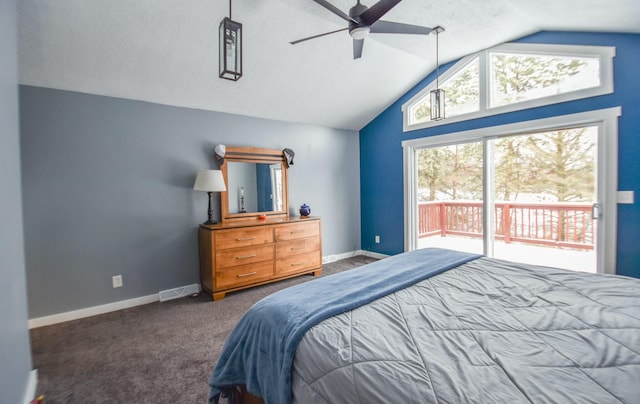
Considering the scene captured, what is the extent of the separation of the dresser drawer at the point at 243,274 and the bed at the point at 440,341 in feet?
5.95

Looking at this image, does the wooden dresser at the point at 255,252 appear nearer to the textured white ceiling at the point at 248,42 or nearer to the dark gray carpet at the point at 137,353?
the dark gray carpet at the point at 137,353

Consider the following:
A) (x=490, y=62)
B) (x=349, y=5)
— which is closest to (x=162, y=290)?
(x=349, y=5)

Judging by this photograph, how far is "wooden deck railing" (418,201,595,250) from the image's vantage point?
339cm

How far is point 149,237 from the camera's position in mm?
3176

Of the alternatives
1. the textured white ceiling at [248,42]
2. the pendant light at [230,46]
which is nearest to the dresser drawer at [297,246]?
the textured white ceiling at [248,42]

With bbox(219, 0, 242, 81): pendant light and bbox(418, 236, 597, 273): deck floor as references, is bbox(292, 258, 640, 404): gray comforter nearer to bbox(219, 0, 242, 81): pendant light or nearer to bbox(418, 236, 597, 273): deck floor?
bbox(219, 0, 242, 81): pendant light

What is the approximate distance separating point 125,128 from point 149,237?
1214 mm

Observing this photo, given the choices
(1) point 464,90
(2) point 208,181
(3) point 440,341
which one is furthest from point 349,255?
(3) point 440,341

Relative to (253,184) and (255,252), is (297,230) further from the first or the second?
(253,184)

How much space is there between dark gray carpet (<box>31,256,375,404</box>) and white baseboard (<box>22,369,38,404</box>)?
37 millimetres

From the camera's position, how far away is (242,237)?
3326 millimetres

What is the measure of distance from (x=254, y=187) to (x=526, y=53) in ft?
12.0

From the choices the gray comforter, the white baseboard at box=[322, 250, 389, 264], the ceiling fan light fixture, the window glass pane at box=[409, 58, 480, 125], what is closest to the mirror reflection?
the white baseboard at box=[322, 250, 389, 264]

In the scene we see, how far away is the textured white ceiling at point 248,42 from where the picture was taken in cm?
226
